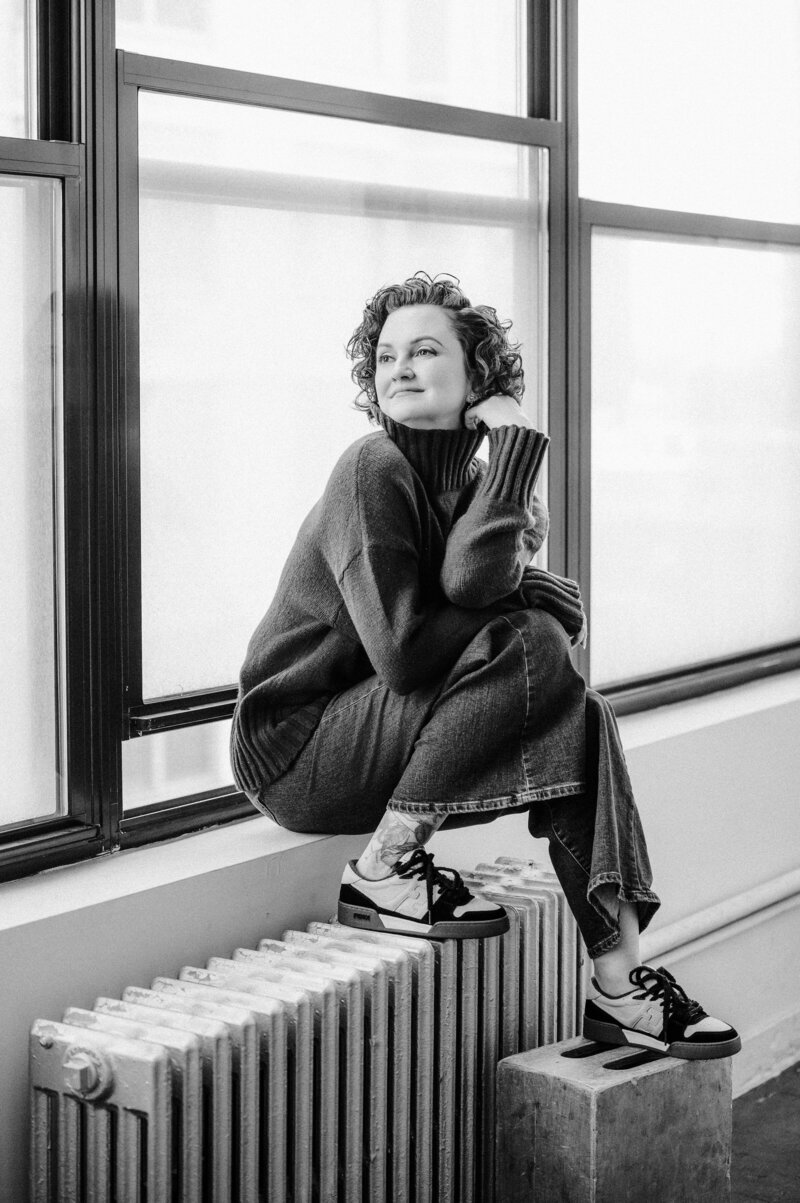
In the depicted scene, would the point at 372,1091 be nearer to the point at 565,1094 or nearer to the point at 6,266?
the point at 565,1094

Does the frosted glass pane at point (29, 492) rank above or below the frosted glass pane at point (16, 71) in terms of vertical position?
below

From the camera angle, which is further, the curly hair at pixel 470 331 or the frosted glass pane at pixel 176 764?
the frosted glass pane at pixel 176 764

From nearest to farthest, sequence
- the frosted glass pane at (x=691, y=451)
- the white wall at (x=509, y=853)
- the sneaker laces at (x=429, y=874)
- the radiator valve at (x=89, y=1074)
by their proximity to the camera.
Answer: the radiator valve at (x=89, y=1074) < the white wall at (x=509, y=853) < the sneaker laces at (x=429, y=874) < the frosted glass pane at (x=691, y=451)

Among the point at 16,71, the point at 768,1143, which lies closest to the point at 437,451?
the point at 16,71

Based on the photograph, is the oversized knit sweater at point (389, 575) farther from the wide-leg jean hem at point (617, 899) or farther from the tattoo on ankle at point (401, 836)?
the wide-leg jean hem at point (617, 899)

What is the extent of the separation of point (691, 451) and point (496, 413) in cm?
146

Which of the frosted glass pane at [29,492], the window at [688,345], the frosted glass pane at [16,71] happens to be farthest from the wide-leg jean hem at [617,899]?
the frosted glass pane at [16,71]

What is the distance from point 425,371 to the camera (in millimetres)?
2023

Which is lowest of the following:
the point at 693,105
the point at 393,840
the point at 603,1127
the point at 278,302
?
the point at 603,1127

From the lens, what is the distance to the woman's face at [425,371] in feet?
6.64

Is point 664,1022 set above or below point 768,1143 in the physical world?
above

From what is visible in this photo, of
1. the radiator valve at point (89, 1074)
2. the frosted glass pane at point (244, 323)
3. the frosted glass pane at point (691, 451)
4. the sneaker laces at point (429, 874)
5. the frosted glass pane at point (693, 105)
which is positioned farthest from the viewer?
the frosted glass pane at point (691, 451)

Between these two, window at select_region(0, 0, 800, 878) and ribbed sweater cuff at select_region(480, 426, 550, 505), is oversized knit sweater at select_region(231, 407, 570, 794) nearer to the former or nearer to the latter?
ribbed sweater cuff at select_region(480, 426, 550, 505)

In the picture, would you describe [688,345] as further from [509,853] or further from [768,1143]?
[768,1143]
